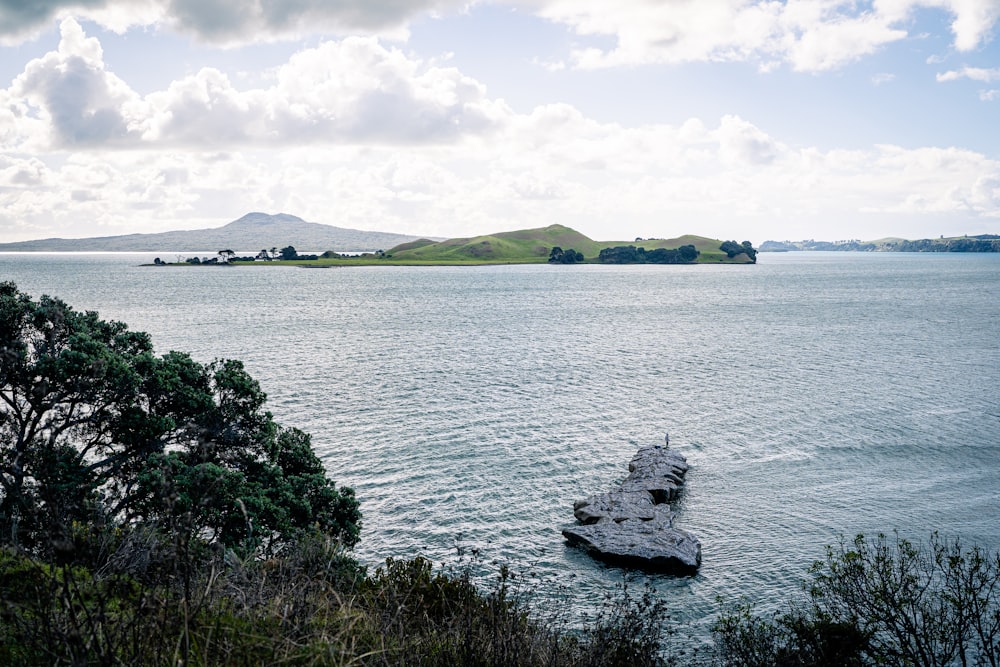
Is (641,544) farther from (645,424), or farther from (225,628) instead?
(225,628)

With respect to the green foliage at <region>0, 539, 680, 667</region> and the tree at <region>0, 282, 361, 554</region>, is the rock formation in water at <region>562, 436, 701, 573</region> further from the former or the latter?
the tree at <region>0, 282, 361, 554</region>

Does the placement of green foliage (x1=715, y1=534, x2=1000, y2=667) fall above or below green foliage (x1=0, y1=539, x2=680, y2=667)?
below

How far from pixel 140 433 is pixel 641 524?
22853mm

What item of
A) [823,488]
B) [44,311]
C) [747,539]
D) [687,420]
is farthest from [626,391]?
[44,311]

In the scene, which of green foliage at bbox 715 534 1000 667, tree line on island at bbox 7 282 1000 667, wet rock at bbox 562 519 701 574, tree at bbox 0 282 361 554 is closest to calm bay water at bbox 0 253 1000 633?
wet rock at bbox 562 519 701 574

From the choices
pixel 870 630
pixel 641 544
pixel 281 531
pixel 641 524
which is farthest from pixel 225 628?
pixel 641 524

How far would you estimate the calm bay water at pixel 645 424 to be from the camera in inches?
1212

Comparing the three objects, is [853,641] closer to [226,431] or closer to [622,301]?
[226,431]

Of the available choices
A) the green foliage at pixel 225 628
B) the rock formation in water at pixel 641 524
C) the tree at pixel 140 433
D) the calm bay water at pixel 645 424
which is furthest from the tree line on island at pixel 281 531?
the calm bay water at pixel 645 424

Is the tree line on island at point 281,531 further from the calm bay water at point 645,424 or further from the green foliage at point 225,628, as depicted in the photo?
the calm bay water at point 645,424

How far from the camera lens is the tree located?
75.4ft

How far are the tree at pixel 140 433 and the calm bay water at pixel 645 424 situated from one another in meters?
5.69

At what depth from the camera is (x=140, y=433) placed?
25547 mm

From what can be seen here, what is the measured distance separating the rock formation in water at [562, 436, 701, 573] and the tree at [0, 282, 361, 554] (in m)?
11.5
